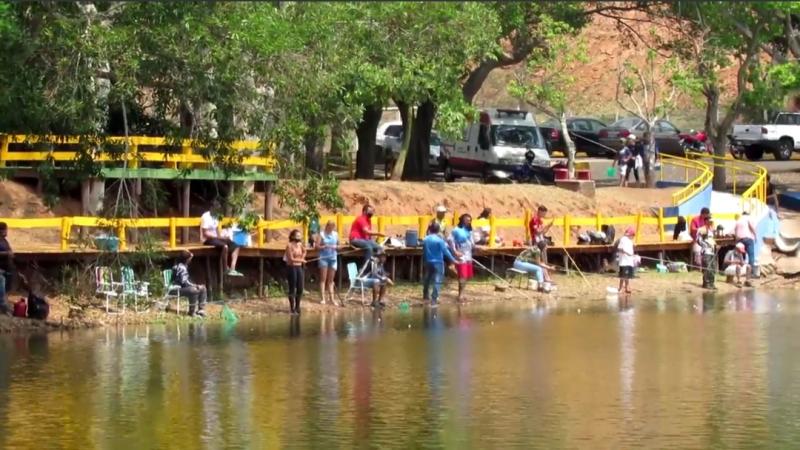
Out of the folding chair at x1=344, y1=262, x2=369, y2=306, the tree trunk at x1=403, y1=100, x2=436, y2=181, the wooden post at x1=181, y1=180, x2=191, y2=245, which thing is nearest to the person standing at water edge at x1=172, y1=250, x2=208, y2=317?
the wooden post at x1=181, y1=180, x2=191, y2=245

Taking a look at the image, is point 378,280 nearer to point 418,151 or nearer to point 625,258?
point 625,258

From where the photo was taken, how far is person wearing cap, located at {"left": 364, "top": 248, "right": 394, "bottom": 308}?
3153cm

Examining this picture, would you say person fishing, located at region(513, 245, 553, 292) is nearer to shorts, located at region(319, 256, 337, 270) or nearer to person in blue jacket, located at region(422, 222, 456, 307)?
person in blue jacket, located at region(422, 222, 456, 307)

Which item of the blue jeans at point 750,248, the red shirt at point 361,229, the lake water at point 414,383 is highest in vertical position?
the red shirt at point 361,229

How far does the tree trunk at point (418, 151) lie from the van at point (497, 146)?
962 mm

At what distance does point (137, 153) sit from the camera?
27.5 m

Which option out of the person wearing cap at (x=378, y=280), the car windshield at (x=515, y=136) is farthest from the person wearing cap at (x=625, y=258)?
the car windshield at (x=515, y=136)

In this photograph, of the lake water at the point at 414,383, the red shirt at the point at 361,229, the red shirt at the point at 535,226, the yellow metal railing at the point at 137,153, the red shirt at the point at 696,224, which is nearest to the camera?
the lake water at the point at 414,383

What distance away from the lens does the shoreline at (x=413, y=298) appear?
27.6 m

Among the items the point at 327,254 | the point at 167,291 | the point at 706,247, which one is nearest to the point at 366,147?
the point at 706,247

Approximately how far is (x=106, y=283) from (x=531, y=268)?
9.91m

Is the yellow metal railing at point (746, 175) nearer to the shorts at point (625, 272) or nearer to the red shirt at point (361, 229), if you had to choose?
the shorts at point (625, 272)

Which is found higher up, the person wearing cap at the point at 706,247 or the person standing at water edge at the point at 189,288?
the person wearing cap at the point at 706,247

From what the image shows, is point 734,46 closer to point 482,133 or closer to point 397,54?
point 482,133
